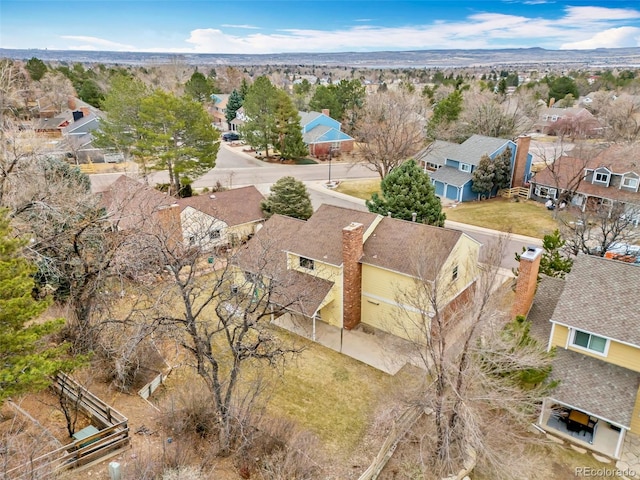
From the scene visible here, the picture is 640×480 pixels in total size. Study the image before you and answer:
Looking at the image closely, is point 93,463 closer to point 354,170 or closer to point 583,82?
point 354,170

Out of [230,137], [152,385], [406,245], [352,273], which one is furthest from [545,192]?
[230,137]

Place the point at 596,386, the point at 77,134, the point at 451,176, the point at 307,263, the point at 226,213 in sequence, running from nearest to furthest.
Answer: the point at 596,386, the point at 307,263, the point at 226,213, the point at 451,176, the point at 77,134

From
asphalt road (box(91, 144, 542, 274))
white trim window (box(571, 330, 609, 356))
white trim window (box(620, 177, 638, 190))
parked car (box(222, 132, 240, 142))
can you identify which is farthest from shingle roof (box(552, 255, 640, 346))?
parked car (box(222, 132, 240, 142))

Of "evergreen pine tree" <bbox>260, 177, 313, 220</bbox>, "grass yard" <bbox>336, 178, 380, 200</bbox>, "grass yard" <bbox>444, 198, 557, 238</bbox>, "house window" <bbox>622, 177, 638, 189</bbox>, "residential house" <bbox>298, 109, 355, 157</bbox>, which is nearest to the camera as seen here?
"evergreen pine tree" <bbox>260, 177, 313, 220</bbox>

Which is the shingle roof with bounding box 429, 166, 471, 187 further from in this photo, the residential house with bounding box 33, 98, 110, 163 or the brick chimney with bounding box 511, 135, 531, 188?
the residential house with bounding box 33, 98, 110, 163

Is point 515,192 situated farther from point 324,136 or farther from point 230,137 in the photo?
point 230,137

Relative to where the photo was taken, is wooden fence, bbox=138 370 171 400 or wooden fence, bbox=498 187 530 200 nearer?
wooden fence, bbox=138 370 171 400

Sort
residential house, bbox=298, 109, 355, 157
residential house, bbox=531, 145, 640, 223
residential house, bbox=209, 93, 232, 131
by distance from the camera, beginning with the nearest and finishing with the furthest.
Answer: residential house, bbox=531, 145, 640, 223, residential house, bbox=298, 109, 355, 157, residential house, bbox=209, 93, 232, 131
